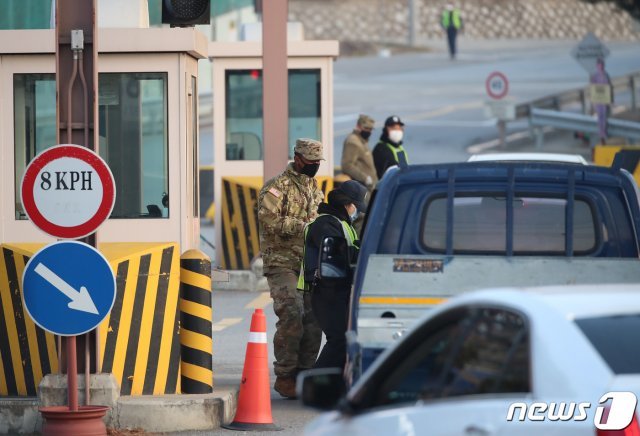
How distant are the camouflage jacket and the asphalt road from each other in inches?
208

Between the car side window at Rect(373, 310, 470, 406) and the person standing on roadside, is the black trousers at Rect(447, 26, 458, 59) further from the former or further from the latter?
the car side window at Rect(373, 310, 470, 406)

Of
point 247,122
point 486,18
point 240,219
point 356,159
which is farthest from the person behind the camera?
point 486,18

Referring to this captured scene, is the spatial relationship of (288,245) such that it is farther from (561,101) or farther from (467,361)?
(561,101)

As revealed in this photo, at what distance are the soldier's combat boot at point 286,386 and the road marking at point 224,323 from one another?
4156mm

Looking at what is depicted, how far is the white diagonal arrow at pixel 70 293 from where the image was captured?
9125 mm

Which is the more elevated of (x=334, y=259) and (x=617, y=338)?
(x=617, y=338)

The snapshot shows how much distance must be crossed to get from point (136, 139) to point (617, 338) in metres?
7.97

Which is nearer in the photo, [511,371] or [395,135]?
[511,371]

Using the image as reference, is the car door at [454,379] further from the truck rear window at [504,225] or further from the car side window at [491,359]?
the truck rear window at [504,225]

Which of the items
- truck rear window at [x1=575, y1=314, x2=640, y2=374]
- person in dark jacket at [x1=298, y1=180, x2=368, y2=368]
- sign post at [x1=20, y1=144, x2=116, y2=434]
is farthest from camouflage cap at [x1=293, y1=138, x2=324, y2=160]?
truck rear window at [x1=575, y1=314, x2=640, y2=374]

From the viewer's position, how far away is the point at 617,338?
4.82 metres

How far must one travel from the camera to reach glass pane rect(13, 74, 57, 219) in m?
12.6

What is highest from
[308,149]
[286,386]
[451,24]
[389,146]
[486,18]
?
[486,18]

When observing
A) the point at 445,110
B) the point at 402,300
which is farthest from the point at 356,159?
the point at 445,110
